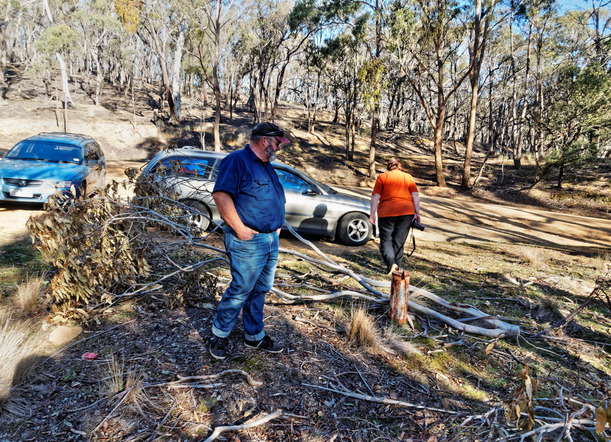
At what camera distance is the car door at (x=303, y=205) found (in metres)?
7.35

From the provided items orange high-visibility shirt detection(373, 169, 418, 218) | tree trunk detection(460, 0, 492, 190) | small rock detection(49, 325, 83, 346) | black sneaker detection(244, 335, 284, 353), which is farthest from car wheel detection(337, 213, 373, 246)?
tree trunk detection(460, 0, 492, 190)

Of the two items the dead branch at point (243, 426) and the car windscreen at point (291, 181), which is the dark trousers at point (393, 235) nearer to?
the car windscreen at point (291, 181)

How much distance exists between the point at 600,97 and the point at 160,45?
29185 mm

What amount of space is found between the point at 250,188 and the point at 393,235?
3.32 meters

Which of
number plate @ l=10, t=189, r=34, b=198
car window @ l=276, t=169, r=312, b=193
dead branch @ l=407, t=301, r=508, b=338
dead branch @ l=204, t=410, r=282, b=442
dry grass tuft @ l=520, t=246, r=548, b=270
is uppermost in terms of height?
car window @ l=276, t=169, r=312, b=193

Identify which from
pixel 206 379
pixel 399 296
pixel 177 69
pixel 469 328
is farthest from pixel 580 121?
pixel 177 69

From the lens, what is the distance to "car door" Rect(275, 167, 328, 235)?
735 cm

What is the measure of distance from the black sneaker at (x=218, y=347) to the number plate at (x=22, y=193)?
276 inches

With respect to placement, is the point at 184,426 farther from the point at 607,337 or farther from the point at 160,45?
the point at 160,45

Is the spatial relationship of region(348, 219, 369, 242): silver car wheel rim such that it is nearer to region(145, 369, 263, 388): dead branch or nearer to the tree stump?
the tree stump

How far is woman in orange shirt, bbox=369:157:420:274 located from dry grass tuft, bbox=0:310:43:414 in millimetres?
4163

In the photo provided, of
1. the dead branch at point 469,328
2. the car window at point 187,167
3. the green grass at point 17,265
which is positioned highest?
the car window at point 187,167

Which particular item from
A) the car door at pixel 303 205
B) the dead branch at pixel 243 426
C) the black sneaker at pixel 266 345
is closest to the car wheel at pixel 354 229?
the car door at pixel 303 205

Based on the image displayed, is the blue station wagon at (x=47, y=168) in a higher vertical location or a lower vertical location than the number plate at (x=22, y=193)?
higher
